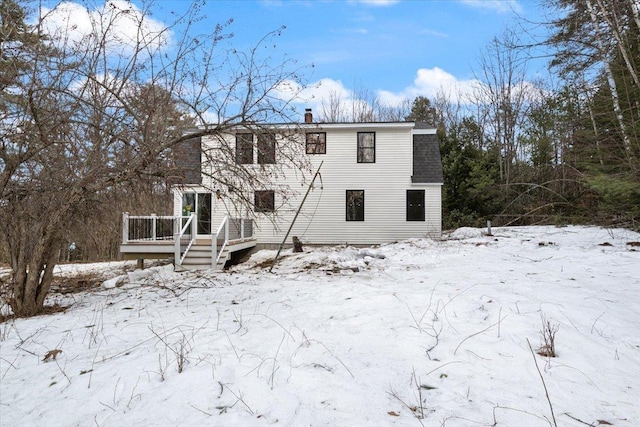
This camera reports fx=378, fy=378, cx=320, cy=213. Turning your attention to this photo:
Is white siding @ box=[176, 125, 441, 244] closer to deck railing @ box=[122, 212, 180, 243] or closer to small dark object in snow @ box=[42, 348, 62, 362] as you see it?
deck railing @ box=[122, 212, 180, 243]

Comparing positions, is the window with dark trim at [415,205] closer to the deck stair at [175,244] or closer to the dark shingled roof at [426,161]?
the dark shingled roof at [426,161]

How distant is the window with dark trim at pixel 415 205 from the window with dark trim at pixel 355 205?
199cm

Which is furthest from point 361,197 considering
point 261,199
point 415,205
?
point 261,199

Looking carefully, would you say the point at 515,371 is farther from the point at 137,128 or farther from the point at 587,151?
the point at 587,151

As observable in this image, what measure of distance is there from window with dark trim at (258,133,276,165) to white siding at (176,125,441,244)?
9.62 meters

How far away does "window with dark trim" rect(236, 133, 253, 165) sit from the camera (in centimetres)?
607

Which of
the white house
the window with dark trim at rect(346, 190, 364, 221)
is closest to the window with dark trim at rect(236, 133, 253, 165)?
the white house

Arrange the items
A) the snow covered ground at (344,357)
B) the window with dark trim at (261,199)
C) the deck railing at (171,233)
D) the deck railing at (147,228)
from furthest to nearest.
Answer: the deck railing at (147,228) < the deck railing at (171,233) < the window with dark trim at (261,199) < the snow covered ground at (344,357)

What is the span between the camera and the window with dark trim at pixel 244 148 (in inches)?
239

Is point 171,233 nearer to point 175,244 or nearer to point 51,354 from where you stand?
point 175,244

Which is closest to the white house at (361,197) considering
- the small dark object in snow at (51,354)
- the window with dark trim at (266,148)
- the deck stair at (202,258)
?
the deck stair at (202,258)

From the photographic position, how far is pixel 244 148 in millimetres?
6332

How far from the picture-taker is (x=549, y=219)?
1546cm

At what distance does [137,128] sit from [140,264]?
351 inches
